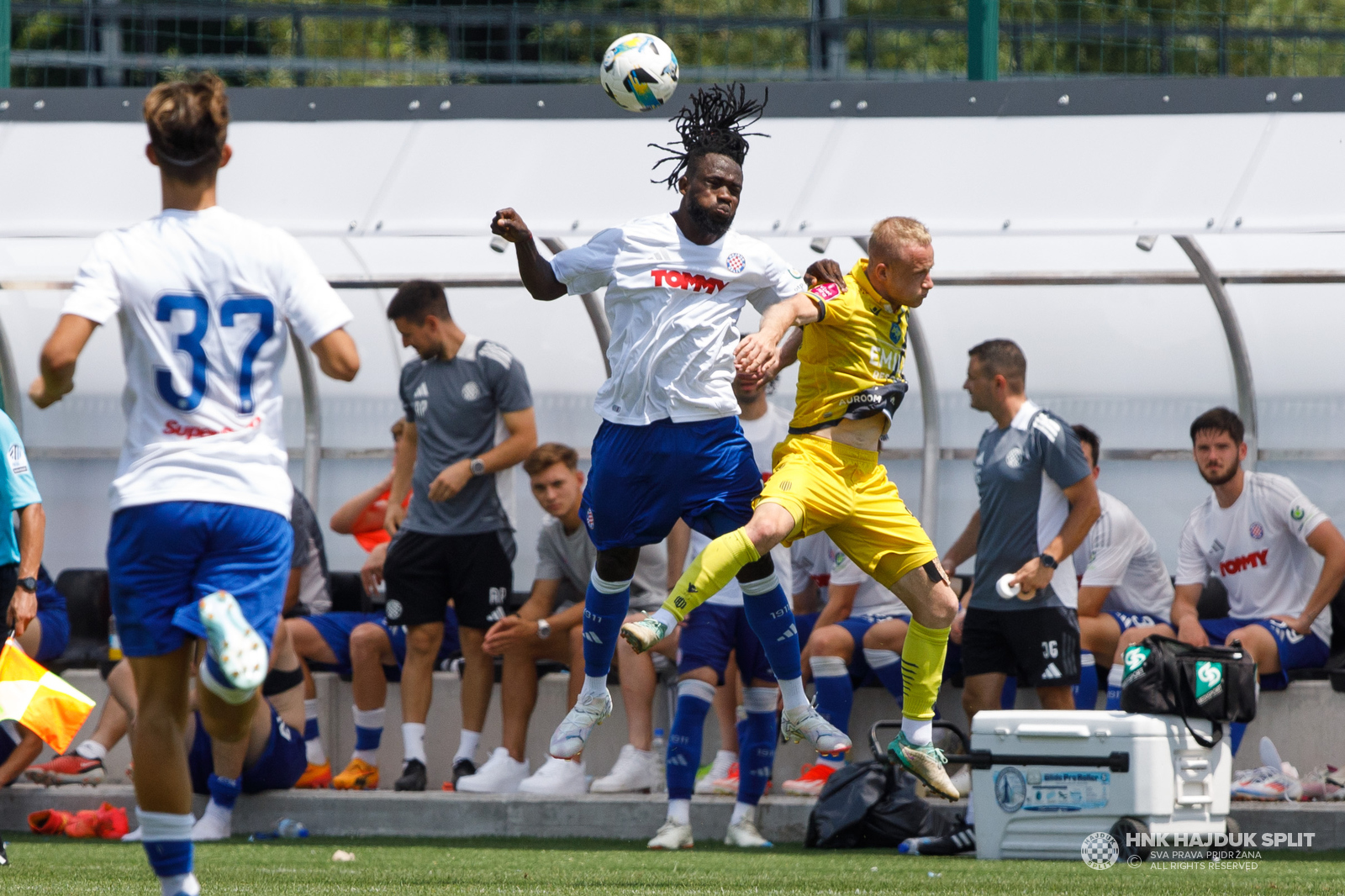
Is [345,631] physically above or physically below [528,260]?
below

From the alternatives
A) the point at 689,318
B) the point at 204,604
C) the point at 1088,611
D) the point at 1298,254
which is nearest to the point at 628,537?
the point at 689,318

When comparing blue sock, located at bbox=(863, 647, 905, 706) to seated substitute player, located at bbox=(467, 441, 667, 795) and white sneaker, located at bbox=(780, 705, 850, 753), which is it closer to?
seated substitute player, located at bbox=(467, 441, 667, 795)

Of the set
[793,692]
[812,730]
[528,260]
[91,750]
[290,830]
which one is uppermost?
[528,260]

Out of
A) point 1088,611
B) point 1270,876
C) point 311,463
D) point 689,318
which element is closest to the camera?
point 689,318

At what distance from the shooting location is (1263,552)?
27.6 feet

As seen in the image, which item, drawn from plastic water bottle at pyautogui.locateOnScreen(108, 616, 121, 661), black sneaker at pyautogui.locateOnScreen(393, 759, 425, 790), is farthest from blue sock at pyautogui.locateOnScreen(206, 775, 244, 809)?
plastic water bottle at pyautogui.locateOnScreen(108, 616, 121, 661)

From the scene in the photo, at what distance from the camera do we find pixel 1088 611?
848 centimetres

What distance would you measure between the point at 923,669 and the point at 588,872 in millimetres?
1732

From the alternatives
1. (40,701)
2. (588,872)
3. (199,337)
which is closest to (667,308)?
(199,337)

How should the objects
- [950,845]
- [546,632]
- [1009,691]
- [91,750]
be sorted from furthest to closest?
[91,750] < [546,632] < [1009,691] < [950,845]

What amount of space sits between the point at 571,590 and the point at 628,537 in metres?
2.99

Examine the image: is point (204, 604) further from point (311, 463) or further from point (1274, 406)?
point (1274, 406)

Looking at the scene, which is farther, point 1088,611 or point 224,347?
point 1088,611

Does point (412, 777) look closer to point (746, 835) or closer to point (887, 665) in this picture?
point (746, 835)
